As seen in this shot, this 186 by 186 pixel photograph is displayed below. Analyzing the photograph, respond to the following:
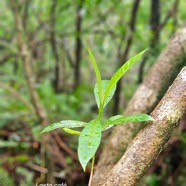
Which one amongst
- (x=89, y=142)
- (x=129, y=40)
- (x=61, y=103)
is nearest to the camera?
(x=89, y=142)

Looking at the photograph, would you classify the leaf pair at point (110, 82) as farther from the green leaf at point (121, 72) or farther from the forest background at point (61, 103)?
the forest background at point (61, 103)

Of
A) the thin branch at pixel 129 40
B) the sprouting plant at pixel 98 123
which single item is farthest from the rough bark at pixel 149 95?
the thin branch at pixel 129 40

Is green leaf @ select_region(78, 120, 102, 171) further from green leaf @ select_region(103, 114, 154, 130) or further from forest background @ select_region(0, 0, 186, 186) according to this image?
forest background @ select_region(0, 0, 186, 186)

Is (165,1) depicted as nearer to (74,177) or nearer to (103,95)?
(74,177)

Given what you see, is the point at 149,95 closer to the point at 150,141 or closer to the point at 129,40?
the point at 150,141

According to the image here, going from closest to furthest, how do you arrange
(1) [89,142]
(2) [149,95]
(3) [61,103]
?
(1) [89,142], (2) [149,95], (3) [61,103]

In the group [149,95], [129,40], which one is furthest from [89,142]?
[129,40]

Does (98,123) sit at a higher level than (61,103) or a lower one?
higher
